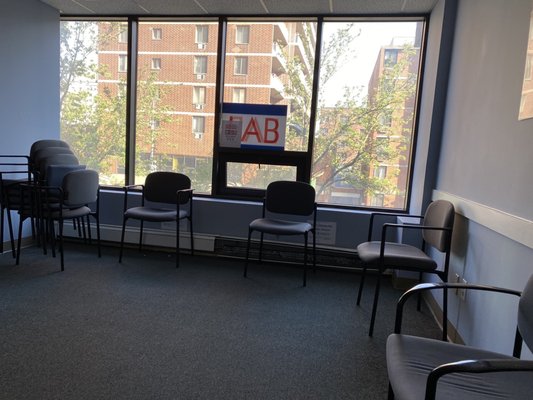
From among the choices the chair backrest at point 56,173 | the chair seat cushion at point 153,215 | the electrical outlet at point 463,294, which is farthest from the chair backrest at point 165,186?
the electrical outlet at point 463,294

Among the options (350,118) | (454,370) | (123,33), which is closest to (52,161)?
(123,33)

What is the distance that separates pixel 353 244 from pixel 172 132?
225 cm

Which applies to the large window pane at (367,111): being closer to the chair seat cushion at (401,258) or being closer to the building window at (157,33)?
the chair seat cushion at (401,258)

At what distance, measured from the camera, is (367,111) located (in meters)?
3.69

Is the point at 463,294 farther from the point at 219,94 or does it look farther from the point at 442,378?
the point at 219,94

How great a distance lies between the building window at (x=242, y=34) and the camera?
3916 millimetres

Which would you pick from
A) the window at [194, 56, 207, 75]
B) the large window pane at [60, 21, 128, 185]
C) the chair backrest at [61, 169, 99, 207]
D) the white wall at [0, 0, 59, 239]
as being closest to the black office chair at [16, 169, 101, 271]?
the chair backrest at [61, 169, 99, 207]

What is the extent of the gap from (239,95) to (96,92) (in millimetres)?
1638

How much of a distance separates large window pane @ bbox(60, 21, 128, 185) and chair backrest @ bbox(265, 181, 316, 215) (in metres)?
1.84

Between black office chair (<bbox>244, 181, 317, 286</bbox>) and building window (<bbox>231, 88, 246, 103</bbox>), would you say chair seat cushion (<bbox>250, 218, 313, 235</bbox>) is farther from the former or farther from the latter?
building window (<bbox>231, 88, 246, 103</bbox>)

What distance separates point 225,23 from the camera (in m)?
3.94

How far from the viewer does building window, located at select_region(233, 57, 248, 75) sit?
12.9 ft

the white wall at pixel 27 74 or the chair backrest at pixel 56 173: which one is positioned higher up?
the white wall at pixel 27 74

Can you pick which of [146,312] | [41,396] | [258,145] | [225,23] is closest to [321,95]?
[258,145]
